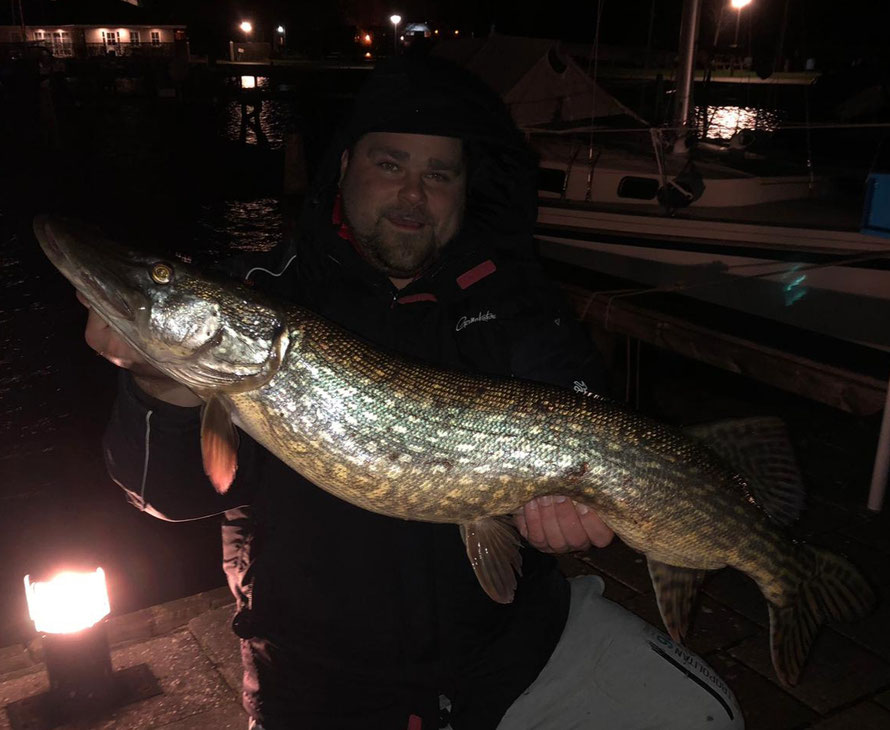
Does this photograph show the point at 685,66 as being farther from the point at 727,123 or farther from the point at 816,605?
the point at 727,123

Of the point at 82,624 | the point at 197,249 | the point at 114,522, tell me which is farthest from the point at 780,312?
the point at 197,249

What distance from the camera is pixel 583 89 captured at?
11.9 metres

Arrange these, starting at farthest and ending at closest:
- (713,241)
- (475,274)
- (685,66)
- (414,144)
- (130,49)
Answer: (130,49), (685,66), (713,241), (414,144), (475,274)

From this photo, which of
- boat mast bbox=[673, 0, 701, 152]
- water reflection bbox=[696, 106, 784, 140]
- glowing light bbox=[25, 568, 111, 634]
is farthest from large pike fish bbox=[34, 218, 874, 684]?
boat mast bbox=[673, 0, 701, 152]

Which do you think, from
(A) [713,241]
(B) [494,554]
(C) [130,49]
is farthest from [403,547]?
(C) [130,49]

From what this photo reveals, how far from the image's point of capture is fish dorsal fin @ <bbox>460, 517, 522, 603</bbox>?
6.97 ft

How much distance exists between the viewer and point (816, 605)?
2.33 meters

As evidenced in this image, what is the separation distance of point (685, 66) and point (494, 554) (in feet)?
26.3

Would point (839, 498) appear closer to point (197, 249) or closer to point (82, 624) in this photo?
point (82, 624)

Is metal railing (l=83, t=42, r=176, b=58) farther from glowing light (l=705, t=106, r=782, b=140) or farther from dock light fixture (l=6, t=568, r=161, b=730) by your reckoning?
dock light fixture (l=6, t=568, r=161, b=730)

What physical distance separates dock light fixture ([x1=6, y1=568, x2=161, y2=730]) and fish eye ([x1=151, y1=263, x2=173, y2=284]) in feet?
4.34

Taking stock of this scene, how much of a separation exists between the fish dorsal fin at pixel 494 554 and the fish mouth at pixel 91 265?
1.18 meters

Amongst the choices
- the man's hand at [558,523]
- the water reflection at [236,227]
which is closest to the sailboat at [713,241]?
the man's hand at [558,523]

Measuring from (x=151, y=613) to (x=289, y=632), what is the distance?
1.53 metres
